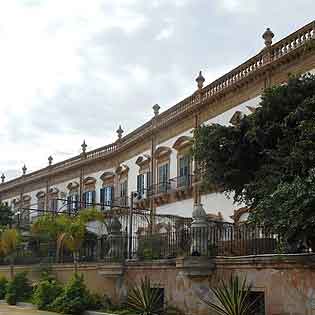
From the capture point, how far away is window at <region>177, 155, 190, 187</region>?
103ft

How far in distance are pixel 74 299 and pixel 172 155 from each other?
45.3 feet

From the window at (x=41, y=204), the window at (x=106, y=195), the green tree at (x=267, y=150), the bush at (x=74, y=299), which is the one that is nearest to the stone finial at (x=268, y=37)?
the green tree at (x=267, y=150)

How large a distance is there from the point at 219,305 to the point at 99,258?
8443mm

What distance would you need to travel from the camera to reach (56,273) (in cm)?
2709

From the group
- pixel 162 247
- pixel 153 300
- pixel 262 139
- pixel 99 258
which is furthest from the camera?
pixel 99 258

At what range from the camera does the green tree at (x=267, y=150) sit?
1395 centimetres

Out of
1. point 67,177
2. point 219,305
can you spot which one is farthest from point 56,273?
point 67,177

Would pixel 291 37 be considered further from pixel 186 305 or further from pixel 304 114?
pixel 186 305

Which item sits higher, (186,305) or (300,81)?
(300,81)

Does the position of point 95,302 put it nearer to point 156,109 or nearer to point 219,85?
point 219,85

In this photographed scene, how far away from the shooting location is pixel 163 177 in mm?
34594

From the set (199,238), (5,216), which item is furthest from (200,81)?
(5,216)

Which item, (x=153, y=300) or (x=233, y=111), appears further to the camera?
(x=233, y=111)

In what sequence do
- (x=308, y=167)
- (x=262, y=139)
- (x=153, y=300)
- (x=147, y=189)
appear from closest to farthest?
(x=308, y=167), (x=262, y=139), (x=153, y=300), (x=147, y=189)
